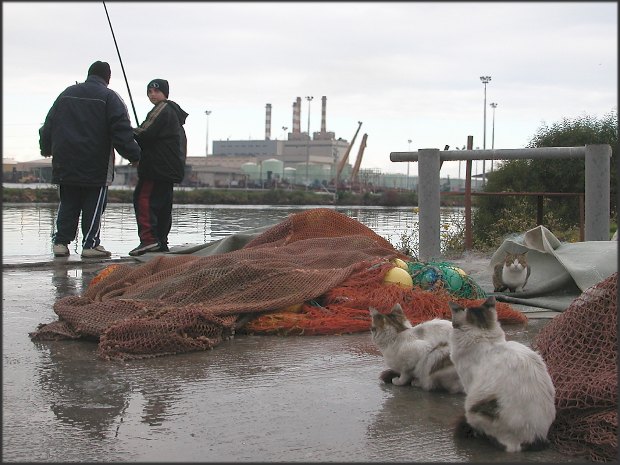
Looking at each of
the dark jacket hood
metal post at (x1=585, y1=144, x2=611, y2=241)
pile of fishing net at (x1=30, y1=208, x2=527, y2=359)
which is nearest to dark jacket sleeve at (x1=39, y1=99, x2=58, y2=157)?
the dark jacket hood

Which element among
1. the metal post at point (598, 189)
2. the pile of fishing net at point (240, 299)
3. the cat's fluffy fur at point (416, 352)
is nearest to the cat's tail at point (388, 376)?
the cat's fluffy fur at point (416, 352)

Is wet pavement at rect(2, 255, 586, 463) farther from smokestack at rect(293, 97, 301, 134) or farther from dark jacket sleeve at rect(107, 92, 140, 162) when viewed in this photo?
smokestack at rect(293, 97, 301, 134)

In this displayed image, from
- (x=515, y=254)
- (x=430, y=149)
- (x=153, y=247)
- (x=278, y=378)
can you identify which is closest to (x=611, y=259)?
(x=515, y=254)

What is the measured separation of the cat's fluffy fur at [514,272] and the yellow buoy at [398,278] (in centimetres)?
103

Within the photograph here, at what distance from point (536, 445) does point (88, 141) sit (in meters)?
7.18

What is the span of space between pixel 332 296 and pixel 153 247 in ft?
14.1

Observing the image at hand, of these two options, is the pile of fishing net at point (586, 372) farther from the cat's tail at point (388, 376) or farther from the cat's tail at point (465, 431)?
the cat's tail at point (388, 376)

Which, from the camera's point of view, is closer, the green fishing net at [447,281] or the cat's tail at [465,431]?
the cat's tail at [465,431]

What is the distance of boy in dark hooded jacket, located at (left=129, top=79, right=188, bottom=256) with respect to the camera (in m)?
9.76

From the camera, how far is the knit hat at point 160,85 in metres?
9.91

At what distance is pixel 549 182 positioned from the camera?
586 inches

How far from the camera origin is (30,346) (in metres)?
4.98

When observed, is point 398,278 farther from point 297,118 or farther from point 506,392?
point 297,118

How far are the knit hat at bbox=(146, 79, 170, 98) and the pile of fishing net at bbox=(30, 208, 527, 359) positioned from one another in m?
3.57
